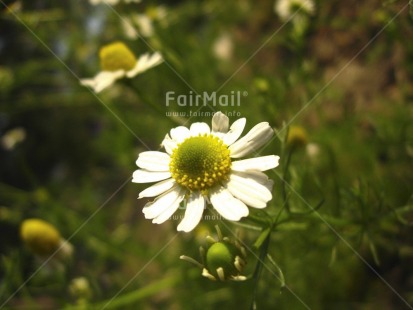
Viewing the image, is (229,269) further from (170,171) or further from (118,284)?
(118,284)

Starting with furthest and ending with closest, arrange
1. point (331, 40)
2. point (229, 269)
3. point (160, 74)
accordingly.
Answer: point (331, 40), point (160, 74), point (229, 269)

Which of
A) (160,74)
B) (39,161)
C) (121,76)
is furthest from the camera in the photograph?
(39,161)

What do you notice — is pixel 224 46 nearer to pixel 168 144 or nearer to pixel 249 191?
pixel 168 144

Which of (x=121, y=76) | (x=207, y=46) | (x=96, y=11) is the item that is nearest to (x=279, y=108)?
(x=121, y=76)

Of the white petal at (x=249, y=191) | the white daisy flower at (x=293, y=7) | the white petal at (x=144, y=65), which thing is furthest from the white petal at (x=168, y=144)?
the white daisy flower at (x=293, y=7)

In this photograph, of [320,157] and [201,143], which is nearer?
[201,143]

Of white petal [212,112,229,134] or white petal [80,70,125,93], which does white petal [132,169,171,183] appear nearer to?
white petal [212,112,229,134]

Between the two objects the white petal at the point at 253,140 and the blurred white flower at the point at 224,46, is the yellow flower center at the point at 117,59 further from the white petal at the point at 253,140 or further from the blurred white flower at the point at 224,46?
the blurred white flower at the point at 224,46
